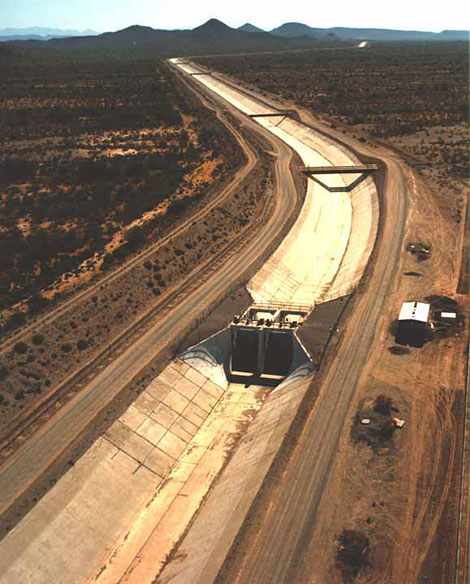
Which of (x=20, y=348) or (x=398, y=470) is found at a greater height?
(x=20, y=348)

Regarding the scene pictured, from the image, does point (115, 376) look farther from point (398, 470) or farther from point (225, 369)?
point (398, 470)

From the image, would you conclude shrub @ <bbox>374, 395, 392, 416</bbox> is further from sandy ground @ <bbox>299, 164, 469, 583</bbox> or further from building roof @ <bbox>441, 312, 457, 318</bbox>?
building roof @ <bbox>441, 312, 457, 318</bbox>

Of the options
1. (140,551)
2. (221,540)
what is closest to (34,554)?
(140,551)

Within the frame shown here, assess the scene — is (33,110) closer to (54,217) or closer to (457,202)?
(54,217)

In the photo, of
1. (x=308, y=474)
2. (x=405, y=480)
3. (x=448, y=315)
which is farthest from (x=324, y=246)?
(x=405, y=480)

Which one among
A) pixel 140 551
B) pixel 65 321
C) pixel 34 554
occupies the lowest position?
pixel 140 551
